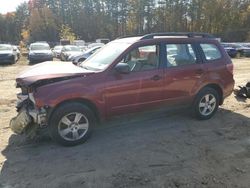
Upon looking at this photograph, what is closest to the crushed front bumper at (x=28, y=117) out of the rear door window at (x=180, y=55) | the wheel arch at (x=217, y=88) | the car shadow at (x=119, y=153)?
the car shadow at (x=119, y=153)

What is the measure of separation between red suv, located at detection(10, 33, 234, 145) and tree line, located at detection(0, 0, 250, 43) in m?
55.6

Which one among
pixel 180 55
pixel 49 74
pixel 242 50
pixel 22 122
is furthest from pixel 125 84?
pixel 242 50

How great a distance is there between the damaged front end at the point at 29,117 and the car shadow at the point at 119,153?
0.32 m

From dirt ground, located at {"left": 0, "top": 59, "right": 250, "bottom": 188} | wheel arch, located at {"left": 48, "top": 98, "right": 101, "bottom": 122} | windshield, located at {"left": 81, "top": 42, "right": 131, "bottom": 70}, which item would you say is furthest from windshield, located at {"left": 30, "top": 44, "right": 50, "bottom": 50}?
wheel arch, located at {"left": 48, "top": 98, "right": 101, "bottom": 122}

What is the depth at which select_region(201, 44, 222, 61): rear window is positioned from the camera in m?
7.03

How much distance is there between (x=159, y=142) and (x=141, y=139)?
1.14 feet

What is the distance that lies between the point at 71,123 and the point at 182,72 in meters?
2.48

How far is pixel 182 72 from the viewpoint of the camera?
6570 mm

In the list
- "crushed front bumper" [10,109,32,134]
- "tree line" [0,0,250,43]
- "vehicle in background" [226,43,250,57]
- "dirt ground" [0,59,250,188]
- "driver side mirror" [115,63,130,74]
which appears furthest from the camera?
"tree line" [0,0,250,43]

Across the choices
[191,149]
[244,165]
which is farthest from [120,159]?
[244,165]

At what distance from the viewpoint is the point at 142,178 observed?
4.46m

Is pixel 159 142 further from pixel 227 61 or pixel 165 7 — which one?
pixel 165 7

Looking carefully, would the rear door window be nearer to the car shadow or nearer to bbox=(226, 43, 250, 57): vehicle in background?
the car shadow

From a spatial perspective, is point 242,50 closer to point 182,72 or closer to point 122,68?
point 182,72
